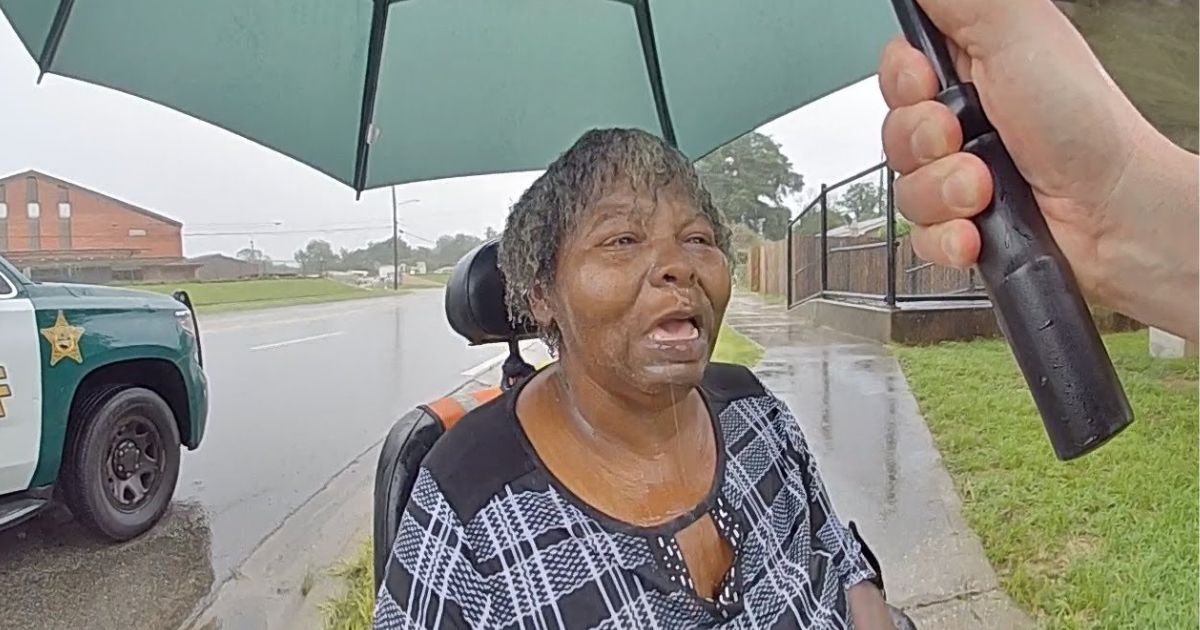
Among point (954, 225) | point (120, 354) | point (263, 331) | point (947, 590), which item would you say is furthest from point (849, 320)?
point (954, 225)

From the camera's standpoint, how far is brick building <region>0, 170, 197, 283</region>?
2193 mm

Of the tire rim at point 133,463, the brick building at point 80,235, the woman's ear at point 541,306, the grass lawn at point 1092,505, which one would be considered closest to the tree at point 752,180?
the woman's ear at point 541,306

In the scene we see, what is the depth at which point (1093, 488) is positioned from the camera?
243 centimetres

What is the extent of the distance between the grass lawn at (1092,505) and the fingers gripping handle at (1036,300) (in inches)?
49.4

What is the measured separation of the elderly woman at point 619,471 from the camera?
0.95 metres

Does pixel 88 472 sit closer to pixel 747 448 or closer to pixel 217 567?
pixel 217 567

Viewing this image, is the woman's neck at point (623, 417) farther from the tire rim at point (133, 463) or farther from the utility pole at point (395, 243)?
the tire rim at point (133, 463)

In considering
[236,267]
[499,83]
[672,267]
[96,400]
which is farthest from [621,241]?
[96,400]

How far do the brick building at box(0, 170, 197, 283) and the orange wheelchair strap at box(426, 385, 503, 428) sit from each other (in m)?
1.45

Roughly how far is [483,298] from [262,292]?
69.3 inches

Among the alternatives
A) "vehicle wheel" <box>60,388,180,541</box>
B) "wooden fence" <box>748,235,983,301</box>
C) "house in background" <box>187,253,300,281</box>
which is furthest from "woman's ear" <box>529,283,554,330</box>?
"wooden fence" <box>748,235,983,301</box>

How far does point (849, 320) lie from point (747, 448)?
3.40 meters

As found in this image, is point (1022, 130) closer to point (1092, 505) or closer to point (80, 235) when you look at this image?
point (1092, 505)

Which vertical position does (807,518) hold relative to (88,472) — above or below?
above
